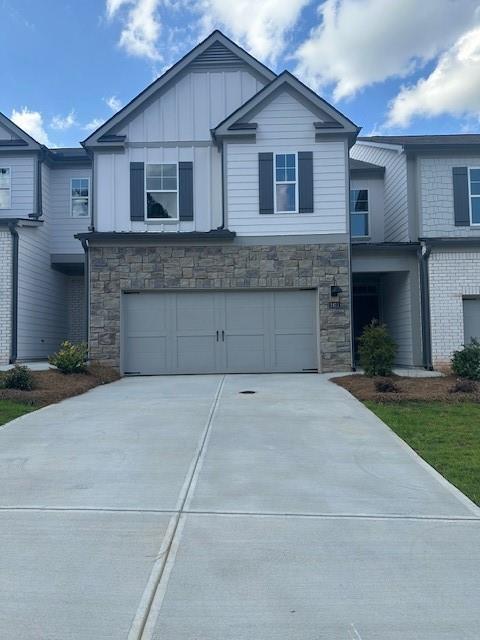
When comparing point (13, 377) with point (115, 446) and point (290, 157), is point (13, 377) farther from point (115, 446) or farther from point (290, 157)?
point (290, 157)

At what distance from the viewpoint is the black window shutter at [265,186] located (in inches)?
582

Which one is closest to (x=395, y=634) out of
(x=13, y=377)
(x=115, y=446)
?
(x=115, y=446)

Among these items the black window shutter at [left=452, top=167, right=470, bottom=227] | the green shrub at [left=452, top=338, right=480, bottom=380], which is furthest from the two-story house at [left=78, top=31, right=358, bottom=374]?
the black window shutter at [left=452, top=167, right=470, bottom=227]

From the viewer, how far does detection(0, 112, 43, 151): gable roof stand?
17375 mm

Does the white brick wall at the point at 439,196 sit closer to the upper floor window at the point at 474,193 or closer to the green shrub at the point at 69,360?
the upper floor window at the point at 474,193

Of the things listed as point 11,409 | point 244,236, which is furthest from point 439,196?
point 11,409

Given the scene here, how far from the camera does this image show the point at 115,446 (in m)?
7.04

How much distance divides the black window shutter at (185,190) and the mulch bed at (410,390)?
6.04m

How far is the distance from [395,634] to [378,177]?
16.4 meters

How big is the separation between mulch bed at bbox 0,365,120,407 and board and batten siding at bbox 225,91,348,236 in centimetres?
505

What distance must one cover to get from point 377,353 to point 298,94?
290 inches

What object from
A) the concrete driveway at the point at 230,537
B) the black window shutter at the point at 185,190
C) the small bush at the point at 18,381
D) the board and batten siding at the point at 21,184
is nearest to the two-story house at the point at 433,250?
the black window shutter at the point at 185,190

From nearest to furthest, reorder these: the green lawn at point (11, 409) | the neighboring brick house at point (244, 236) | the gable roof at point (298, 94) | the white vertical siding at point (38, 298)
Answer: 1. the green lawn at point (11, 409)
2. the neighboring brick house at point (244, 236)
3. the gable roof at point (298, 94)
4. the white vertical siding at point (38, 298)

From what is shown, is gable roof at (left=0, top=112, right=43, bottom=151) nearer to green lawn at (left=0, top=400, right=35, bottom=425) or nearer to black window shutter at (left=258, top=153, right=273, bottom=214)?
black window shutter at (left=258, top=153, right=273, bottom=214)
